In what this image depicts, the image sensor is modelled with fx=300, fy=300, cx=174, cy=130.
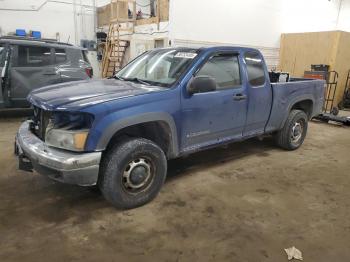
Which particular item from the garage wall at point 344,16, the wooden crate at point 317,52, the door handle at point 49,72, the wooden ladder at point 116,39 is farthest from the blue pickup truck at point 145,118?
the garage wall at point 344,16

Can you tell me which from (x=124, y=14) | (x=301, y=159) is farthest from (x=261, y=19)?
(x=301, y=159)

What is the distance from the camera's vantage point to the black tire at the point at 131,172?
2.75 m

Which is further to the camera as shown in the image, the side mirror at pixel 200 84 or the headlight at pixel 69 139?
the side mirror at pixel 200 84

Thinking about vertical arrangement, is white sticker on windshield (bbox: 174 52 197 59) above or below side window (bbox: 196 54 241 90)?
above

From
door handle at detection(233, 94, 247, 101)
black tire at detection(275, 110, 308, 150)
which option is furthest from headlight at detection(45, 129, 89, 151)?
black tire at detection(275, 110, 308, 150)

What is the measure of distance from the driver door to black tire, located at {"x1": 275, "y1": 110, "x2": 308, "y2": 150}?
119 centimetres

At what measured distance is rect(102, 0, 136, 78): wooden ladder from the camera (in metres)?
11.2

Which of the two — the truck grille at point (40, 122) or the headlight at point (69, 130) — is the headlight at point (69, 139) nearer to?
the headlight at point (69, 130)

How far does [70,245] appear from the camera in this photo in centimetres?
241

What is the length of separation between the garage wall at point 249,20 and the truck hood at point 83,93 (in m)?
6.59

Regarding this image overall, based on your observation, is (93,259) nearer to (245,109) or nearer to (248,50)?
(245,109)

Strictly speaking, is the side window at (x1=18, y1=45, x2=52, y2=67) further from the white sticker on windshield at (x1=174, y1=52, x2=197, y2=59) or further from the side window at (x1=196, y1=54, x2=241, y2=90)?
the side window at (x1=196, y1=54, x2=241, y2=90)

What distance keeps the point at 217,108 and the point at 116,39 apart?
8928 mm

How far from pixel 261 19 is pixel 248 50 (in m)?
8.37
